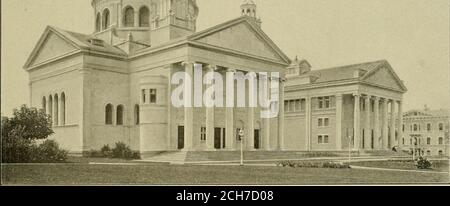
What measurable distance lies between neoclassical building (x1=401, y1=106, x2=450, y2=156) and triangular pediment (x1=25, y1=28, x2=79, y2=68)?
43087 millimetres

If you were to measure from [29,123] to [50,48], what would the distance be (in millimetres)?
13394

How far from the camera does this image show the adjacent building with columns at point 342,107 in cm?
6244

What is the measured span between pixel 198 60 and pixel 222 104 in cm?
529

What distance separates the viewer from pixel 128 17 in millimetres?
53281

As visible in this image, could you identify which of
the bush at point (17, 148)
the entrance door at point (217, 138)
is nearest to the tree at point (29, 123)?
the bush at point (17, 148)

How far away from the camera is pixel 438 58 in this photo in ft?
79.9

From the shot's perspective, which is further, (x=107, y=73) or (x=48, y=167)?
(x=107, y=73)

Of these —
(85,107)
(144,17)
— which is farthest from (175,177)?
(144,17)

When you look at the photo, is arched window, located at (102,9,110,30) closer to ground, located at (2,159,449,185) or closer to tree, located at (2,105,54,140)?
tree, located at (2,105,54,140)

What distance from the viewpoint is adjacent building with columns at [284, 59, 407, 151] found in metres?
62.4

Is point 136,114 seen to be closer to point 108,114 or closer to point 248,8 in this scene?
point 108,114

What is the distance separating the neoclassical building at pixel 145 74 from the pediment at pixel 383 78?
51.6 feet
